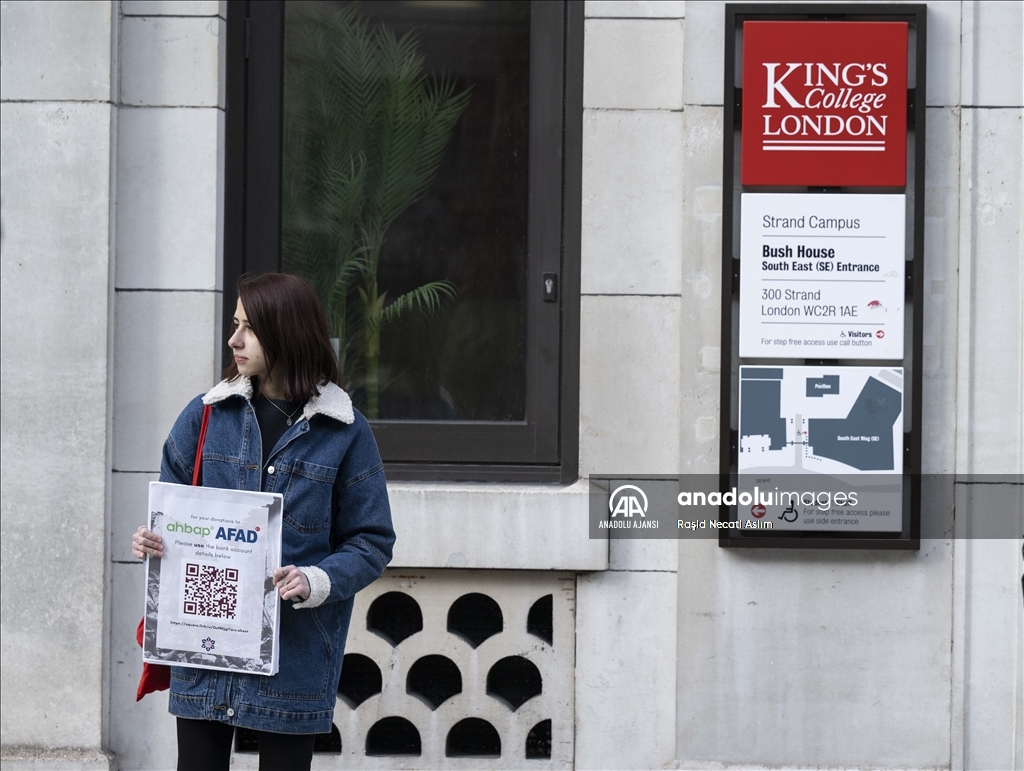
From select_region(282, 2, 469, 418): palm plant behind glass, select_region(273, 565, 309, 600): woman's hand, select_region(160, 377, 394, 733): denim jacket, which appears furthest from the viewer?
select_region(282, 2, 469, 418): palm plant behind glass

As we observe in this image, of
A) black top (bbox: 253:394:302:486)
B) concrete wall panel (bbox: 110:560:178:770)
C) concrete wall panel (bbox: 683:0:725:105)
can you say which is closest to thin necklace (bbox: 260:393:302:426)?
black top (bbox: 253:394:302:486)

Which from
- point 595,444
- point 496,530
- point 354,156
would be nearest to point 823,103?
point 595,444

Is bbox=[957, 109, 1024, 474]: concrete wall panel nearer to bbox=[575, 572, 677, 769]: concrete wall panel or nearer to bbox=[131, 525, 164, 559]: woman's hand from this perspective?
bbox=[575, 572, 677, 769]: concrete wall panel

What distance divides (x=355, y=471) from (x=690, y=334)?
210 centimetres

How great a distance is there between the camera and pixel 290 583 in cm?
278

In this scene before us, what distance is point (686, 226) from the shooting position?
4711 mm

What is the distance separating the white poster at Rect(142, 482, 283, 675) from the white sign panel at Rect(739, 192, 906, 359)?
2.47 m

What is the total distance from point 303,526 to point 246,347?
50cm

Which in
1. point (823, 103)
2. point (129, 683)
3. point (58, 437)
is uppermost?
point (823, 103)

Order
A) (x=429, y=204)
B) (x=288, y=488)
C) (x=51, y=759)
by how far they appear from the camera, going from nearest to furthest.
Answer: (x=288, y=488) → (x=51, y=759) → (x=429, y=204)

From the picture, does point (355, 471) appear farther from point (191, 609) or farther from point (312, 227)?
point (312, 227)

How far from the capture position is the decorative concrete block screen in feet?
15.8

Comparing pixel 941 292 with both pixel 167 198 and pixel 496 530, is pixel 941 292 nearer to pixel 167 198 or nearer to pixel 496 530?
pixel 496 530

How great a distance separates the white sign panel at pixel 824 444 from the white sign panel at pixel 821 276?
113 millimetres
